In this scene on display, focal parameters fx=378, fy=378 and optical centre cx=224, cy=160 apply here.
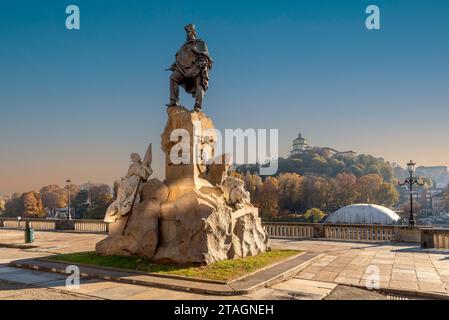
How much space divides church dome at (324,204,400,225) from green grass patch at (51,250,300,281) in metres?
68.4

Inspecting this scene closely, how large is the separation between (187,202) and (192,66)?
537 centimetres

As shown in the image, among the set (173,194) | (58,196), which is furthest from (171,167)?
(58,196)

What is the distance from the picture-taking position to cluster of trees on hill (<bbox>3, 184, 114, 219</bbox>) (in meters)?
78.2

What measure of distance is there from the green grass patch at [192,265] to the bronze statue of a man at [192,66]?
577 centimetres

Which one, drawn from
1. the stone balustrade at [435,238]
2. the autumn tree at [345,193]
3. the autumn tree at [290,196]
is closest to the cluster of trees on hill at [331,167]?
the autumn tree at [345,193]

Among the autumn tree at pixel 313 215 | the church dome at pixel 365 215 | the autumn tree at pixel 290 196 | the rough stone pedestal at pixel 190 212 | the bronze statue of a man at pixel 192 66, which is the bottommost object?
Answer: the autumn tree at pixel 313 215

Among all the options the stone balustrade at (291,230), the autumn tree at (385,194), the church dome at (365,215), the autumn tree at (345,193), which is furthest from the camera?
the autumn tree at (385,194)

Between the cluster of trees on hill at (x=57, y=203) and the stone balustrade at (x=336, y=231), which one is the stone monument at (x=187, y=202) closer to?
the stone balustrade at (x=336, y=231)

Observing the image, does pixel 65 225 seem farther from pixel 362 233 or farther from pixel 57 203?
pixel 57 203

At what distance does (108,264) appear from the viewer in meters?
11.5

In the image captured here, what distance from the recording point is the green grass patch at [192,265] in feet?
33.0

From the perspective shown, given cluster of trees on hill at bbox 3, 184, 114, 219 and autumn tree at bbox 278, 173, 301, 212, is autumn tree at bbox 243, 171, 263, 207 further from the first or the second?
cluster of trees on hill at bbox 3, 184, 114, 219
